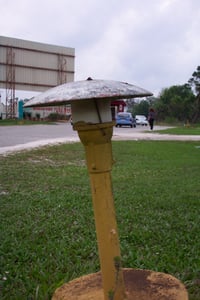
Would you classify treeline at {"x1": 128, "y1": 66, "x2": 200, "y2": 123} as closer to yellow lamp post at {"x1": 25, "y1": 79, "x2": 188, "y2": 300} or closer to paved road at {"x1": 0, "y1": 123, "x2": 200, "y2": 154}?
paved road at {"x1": 0, "y1": 123, "x2": 200, "y2": 154}

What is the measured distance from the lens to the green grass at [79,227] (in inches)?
139

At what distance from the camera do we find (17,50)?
7.08 metres

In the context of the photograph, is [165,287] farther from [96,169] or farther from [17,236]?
[17,236]

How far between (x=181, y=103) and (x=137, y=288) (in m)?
56.0

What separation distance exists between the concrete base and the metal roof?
109cm

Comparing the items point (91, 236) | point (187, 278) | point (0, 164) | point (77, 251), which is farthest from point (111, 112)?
point (0, 164)

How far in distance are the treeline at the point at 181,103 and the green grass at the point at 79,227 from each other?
4683 centimetres

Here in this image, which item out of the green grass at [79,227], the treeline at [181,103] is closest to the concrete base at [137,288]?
the green grass at [79,227]

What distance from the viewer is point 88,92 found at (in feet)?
6.47

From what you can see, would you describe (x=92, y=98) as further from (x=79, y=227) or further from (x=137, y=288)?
(x=79, y=227)

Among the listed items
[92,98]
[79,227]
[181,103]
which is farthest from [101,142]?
[181,103]

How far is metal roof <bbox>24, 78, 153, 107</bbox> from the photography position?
197 centimetres

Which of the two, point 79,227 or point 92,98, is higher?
point 92,98

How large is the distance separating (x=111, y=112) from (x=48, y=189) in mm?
4858
